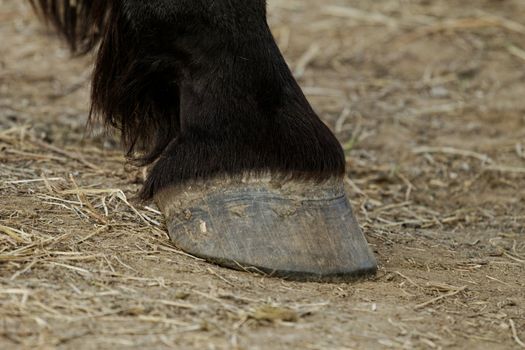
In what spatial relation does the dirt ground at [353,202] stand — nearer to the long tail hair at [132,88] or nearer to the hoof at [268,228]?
the hoof at [268,228]

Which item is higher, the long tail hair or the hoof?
the long tail hair

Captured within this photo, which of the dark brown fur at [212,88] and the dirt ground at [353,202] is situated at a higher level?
the dark brown fur at [212,88]

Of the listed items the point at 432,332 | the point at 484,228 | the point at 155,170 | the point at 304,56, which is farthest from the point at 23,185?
the point at 304,56

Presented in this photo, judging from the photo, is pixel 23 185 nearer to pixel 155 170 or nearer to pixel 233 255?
pixel 155 170

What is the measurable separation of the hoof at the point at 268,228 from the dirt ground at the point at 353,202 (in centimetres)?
4

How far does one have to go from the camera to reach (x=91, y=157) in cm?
274

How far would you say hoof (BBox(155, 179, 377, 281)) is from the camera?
186cm

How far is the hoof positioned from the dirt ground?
0.12ft

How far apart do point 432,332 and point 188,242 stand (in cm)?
51

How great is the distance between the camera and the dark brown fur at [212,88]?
6.20ft

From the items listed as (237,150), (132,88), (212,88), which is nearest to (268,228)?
(237,150)

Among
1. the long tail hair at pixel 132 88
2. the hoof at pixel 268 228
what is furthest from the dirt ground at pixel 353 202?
the long tail hair at pixel 132 88

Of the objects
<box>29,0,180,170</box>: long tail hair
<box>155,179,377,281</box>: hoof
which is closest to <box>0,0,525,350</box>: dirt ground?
<box>155,179,377,281</box>: hoof

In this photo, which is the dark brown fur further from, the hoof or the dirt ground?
the dirt ground
